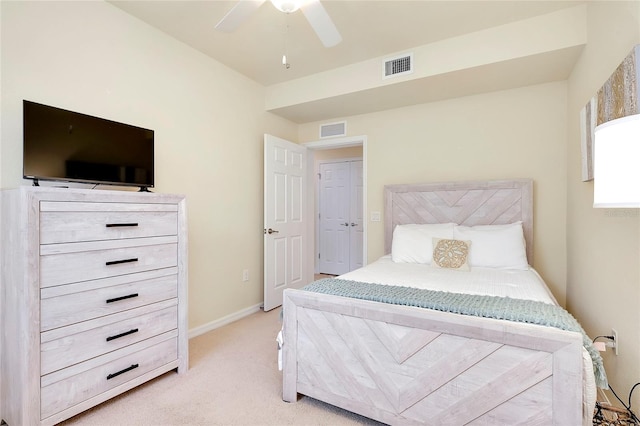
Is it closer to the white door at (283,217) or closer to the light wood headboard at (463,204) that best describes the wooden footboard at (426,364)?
the white door at (283,217)

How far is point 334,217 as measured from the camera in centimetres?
555

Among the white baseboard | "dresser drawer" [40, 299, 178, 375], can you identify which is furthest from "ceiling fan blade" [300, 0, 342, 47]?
the white baseboard

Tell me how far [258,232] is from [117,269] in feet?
6.12

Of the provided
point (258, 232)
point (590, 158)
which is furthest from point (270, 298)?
point (590, 158)

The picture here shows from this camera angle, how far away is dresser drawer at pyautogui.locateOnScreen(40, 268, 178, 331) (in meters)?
1.60

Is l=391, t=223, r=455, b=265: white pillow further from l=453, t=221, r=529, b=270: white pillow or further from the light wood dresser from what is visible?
the light wood dresser

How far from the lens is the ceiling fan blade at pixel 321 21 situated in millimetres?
1789

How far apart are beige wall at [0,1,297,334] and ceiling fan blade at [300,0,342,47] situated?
4.74 ft

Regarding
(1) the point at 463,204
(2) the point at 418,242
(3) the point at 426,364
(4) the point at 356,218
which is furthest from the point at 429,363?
(4) the point at 356,218

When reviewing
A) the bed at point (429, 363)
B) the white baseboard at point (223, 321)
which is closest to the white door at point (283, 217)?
the white baseboard at point (223, 321)

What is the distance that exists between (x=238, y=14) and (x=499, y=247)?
2.62m

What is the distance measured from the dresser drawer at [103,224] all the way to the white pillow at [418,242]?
197 cm

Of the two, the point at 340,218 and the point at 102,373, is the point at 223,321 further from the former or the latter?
the point at 340,218

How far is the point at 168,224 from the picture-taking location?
2.15 metres
